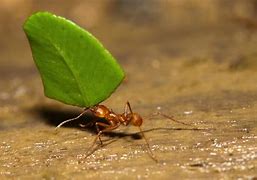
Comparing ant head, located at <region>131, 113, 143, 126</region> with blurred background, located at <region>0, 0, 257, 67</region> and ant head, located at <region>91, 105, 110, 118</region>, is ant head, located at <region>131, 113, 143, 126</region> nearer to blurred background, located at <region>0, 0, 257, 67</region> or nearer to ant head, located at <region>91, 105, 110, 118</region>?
ant head, located at <region>91, 105, 110, 118</region>

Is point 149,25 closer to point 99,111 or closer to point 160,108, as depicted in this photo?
point 160,108

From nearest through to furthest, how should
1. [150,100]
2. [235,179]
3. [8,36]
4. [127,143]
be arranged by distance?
[235,179]
[127,143]
[150,100]
[8,36]

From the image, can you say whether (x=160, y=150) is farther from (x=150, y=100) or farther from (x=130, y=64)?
(x=130, y=64)

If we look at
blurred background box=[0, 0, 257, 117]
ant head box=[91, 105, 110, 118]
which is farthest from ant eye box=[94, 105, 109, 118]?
blurred background box=[0, 0, 257, 117]

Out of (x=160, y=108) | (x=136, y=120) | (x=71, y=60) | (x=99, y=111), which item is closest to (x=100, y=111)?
(x=99, y=111)

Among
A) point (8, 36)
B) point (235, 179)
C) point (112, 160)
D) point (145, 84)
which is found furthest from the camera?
point (8, 36)

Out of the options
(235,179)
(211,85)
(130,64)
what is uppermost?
(130,64)

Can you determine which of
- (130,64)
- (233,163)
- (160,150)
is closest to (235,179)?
(233,163)
